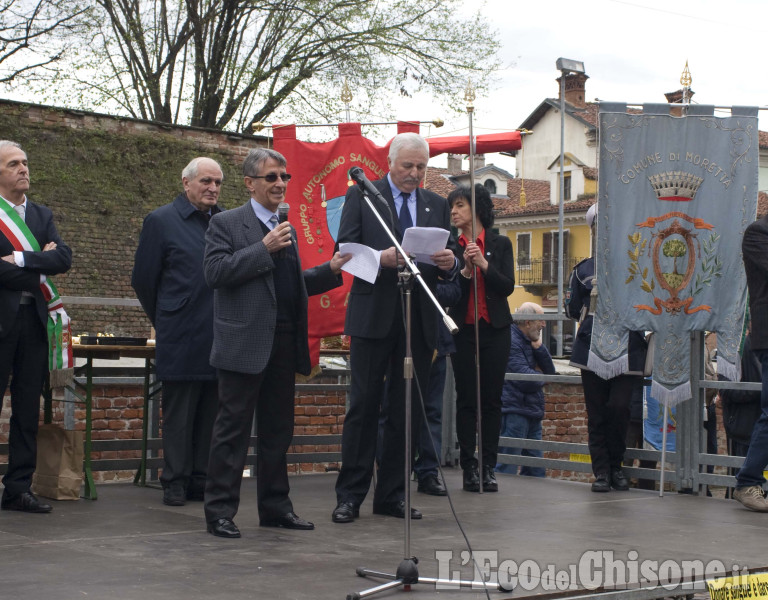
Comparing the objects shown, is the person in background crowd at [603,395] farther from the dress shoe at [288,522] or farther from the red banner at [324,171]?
the dress shoe at [288,522]

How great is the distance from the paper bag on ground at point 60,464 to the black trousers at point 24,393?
0.46m

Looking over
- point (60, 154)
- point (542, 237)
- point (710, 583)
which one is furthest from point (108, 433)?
point (542, 237)

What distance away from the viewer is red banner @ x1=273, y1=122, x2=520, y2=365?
29.7 feet

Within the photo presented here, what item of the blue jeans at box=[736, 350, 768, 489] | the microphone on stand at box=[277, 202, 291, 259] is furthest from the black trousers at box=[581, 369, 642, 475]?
the microphone on stand at box=[277, 202, 291, 259]

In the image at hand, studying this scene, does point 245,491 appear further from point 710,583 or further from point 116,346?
point 710,583

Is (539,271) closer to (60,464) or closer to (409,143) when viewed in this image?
(60,464)

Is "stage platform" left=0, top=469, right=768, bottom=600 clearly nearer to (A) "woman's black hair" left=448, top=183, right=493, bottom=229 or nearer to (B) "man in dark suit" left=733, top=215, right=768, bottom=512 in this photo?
(B) "man in dark suit" left=733, top=215, right=768, bottom=512

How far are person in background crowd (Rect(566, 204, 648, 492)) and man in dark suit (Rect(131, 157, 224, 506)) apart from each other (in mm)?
2536

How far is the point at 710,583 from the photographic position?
450 centimetres

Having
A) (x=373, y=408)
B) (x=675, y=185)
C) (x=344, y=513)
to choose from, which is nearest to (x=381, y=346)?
(x=373, y=408)

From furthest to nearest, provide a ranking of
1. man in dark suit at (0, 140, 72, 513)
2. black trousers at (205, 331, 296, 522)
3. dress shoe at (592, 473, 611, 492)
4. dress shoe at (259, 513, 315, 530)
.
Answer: dress shoe at (592, 473, 611, 492) < man in dark suit at (0, 140, 72, 513) < dress shoe at (259, 513, 315, 530) < black trousers at (205, 331, 296, 522)

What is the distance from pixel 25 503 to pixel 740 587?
369 centimetres

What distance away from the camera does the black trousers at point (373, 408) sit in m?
6.02

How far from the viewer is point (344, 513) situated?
5.96 meters
